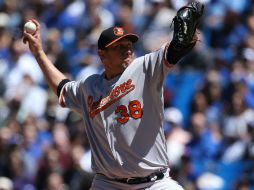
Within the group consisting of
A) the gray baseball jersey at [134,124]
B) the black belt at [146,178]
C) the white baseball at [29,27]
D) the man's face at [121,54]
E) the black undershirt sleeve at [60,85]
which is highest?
the white baseball at [29,27]

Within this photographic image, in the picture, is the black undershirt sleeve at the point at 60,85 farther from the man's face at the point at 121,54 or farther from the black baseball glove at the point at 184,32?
the black baseball glove at the point at 184,32

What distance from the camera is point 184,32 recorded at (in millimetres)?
5543

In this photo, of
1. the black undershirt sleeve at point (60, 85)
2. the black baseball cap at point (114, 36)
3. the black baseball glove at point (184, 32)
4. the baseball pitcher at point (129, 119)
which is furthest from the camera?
the black undershirt sleeve at point (60, 85)

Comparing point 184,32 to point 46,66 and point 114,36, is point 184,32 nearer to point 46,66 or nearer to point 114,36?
point 114,36

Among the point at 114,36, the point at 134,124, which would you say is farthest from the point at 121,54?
the point at 134,124

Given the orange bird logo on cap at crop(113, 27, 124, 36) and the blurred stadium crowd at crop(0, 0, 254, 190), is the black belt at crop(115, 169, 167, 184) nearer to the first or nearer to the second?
the orange bird logo on cap at crop(113, 27, 124, 36)

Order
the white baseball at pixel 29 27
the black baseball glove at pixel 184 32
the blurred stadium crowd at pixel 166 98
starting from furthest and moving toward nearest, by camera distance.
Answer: the blurred stadium crowd at pixel 166 98
the white baseball at pixel 29 27
the black baseball glove at pixel 184 32

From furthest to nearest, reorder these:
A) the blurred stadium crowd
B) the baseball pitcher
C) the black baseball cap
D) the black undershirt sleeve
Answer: the blurred stadium crowd < the black undershirt sleeve < the black baseball cap < the baseball pitcher

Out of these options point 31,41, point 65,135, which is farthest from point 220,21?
point 31,41

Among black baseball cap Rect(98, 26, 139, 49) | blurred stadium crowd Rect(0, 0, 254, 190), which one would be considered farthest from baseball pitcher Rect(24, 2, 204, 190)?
blurred stadium crowd Rect(0, 0, 254, 190)

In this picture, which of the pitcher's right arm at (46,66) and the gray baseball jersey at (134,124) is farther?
the pitcher's right arm at (46,66)

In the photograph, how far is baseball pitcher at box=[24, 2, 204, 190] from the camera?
5.80 metres

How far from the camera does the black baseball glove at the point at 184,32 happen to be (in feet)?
18.1

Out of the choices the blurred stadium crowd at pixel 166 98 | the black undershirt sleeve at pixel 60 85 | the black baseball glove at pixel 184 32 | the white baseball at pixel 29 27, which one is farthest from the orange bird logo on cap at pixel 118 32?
the blurred stadium crowd at pixel 166 98
